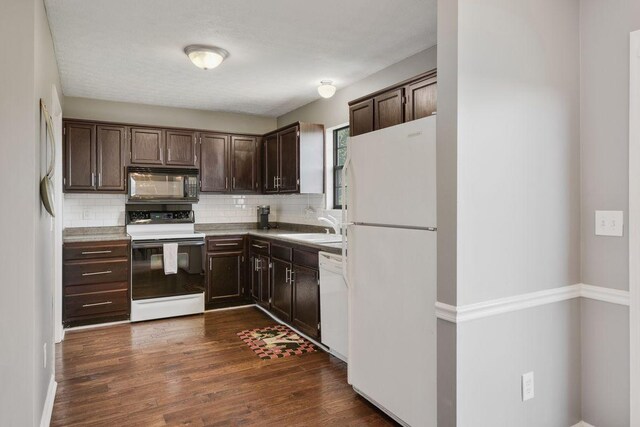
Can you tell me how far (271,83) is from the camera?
431 centimetres

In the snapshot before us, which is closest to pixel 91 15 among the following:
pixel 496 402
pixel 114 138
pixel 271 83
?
pixel 271 83

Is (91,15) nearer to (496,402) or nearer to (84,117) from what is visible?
(84,117)

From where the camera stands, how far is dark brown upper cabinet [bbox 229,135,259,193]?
17.8 ft

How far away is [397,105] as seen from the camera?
286 cm

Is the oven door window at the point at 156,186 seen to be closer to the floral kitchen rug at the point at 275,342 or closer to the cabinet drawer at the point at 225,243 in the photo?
the cabinet drawer at the point at 225,243

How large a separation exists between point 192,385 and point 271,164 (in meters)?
3.04

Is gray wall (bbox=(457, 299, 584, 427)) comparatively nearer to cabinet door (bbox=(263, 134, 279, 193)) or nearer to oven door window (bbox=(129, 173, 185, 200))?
cabinet door (bbox=(263, 134, 279, 193))

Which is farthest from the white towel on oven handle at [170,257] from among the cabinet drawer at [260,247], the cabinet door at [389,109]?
the cabinet door at [389,109]

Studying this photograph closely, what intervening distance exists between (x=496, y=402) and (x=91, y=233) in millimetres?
4659

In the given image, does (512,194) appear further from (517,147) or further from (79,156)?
(79,156)

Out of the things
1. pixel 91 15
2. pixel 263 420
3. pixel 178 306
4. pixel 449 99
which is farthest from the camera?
pixel 178 306

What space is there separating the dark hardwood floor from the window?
6.11ft

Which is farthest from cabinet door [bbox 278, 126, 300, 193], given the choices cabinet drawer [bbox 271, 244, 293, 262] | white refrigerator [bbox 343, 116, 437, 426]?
white refrigerator [bbox 343, 116, 437, 426]

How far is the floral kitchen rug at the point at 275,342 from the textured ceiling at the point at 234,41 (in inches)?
99.7
